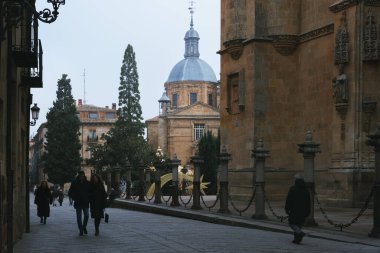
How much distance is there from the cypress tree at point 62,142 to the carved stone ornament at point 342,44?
61.5m

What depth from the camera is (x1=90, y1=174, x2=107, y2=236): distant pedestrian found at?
56.5ft

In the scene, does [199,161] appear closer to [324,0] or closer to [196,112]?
[324,0]

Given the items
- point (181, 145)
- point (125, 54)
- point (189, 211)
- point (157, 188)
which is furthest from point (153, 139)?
point (189, 211)

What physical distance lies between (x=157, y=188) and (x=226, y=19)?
25.5 ft

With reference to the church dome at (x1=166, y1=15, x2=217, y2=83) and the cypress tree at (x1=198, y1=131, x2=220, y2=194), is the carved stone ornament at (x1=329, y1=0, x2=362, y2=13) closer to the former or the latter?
the cypress tree at (x1=198, y1=131, x2=220, y2=194)

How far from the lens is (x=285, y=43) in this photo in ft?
93.5

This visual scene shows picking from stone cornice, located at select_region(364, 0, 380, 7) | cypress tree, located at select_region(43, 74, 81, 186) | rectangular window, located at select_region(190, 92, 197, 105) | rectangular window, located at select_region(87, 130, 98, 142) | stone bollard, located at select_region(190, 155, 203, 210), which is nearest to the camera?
stone cornice, located at select_region(364, 0, 380, 7)

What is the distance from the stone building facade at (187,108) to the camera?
104 metres

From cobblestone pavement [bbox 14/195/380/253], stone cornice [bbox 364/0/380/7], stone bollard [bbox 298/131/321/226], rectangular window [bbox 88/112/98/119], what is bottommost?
cobblestone pavement [bbox 14/195/380/253]

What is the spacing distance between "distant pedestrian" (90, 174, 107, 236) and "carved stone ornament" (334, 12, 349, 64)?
9668mm

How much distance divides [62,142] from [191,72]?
3499 centimetres

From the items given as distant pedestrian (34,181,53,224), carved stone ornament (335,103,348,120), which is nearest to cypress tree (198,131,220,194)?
carved stone ornament (335,103,348,120)

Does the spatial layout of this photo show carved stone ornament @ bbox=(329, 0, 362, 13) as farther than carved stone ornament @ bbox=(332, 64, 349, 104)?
No

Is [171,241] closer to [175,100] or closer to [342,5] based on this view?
[342,5]
